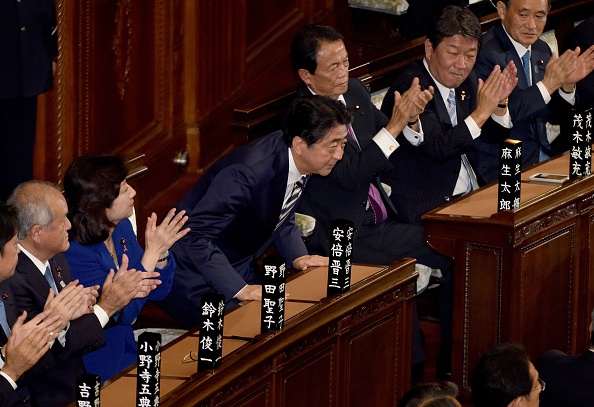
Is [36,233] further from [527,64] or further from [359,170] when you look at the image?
[527,64]

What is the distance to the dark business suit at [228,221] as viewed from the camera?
442cm

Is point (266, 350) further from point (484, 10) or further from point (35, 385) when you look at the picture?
point (484, 10)

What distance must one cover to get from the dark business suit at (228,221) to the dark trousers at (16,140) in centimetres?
90

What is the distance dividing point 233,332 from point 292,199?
0.91 meters

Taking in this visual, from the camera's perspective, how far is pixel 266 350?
149 inches

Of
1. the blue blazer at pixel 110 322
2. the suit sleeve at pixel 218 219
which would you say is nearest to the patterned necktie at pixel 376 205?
the suit sleeve at pixel 218 219

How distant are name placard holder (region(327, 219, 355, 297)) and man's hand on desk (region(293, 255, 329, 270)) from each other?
388mm

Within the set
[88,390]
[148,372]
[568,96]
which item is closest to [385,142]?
[568,96]

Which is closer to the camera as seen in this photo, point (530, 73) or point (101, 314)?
point (101, 314)

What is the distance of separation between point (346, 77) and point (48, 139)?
1277 mm

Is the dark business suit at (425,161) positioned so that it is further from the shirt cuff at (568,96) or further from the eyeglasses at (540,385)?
the eyeglasses at (540,385)

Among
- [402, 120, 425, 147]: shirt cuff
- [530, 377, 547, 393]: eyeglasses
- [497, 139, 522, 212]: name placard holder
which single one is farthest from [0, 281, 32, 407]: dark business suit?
[402, 120, 425, 147]: shirt cuff

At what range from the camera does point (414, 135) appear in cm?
525

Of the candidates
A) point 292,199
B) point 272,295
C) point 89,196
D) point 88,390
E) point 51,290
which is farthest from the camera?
point 292,199
